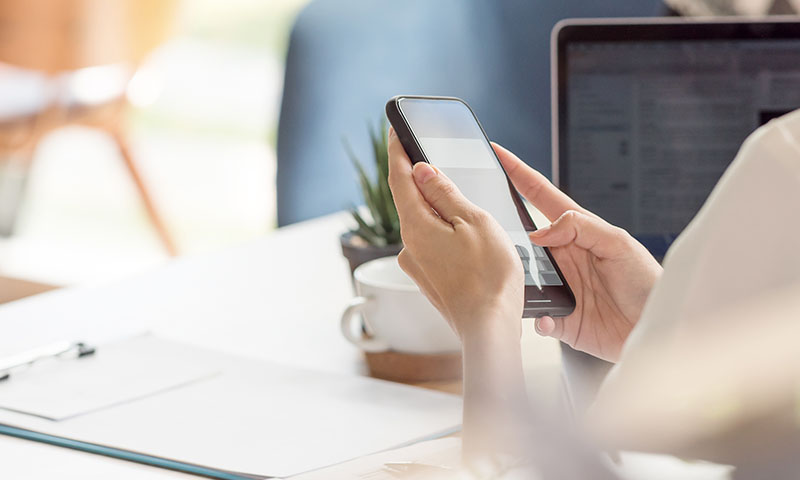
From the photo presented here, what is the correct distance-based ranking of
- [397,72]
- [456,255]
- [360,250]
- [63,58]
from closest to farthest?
[456,255]
[360,250]
[397,72]
[63,58]

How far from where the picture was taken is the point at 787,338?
302 millimetres

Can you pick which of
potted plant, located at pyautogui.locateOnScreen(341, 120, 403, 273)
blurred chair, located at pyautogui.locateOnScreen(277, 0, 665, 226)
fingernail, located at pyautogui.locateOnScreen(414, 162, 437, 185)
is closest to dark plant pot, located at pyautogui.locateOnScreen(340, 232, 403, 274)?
potted plant, located at pyautogui.locateOnScreen(341, 120, 403, 273)

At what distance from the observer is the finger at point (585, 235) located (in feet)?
1.97

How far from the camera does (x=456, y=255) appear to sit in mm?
484

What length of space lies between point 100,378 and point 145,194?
7.17ft

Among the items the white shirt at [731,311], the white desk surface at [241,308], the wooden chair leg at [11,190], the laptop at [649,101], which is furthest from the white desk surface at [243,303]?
the wooden chair leg at [11,190]

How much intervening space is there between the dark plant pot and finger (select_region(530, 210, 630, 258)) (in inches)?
7.1

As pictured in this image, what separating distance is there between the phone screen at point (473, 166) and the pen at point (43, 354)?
0.32 metres

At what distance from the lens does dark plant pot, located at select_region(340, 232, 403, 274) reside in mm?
758

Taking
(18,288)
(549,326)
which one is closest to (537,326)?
(549,326)

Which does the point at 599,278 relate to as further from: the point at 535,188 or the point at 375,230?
the point at 375,230

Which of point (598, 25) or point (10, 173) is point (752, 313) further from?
point (10, 173)

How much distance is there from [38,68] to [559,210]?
84.6 inches

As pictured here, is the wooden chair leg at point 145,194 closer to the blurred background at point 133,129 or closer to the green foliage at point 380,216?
the blurred background at point 133,129
